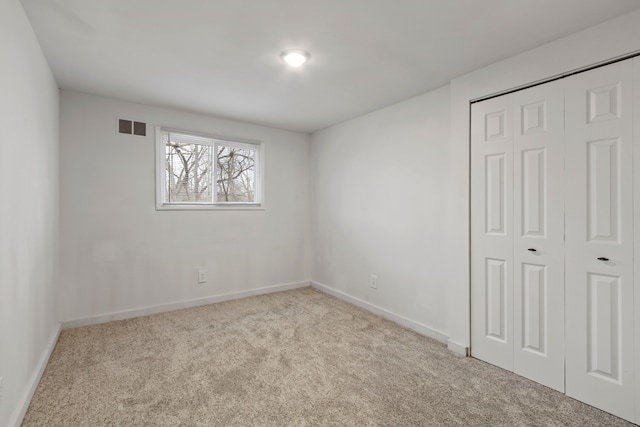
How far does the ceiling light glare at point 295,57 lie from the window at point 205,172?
1929mm

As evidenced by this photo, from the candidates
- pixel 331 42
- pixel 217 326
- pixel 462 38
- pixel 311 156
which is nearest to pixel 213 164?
pixel 311 156

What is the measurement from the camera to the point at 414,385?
6.84ft

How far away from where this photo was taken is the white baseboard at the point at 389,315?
2.84m

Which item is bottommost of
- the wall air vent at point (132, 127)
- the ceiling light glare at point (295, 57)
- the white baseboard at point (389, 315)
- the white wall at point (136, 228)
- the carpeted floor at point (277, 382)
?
the carpeted floor at point (277, 382)

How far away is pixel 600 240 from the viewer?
73.7 inches

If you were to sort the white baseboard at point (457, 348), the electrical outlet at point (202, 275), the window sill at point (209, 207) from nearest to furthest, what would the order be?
the white baseboard at point (457, 348) → the window sill at point (209, 207) → the electrical outlet at point (202, 275)

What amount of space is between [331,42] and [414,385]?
244 centimetres

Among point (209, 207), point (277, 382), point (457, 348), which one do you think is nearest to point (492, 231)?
point (457, 348)

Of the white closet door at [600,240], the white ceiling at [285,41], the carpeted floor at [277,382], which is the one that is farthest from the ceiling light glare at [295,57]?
the carpeted floor at [277,382]

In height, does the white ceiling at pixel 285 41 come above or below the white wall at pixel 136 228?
above

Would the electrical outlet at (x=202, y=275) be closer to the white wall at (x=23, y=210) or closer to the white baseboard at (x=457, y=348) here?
the white wall at (x=23, y=210)

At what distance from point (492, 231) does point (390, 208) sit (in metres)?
1.15

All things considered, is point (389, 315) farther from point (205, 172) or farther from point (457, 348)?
point (205, 172)

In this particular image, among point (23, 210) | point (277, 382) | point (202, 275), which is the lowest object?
point (277, 382)
